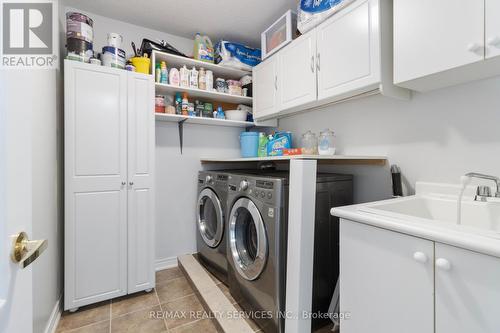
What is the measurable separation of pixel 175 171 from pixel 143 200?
63 cm

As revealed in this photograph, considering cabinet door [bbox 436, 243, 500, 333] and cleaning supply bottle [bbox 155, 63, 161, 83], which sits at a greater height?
cleaning supply bottle [bbox 155, 63, 161, 83]

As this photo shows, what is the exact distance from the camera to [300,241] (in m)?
1.21

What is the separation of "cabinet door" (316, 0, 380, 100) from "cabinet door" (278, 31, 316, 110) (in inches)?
2.8

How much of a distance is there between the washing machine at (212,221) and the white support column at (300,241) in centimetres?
82

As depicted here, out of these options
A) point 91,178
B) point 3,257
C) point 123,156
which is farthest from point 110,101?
point 3,257

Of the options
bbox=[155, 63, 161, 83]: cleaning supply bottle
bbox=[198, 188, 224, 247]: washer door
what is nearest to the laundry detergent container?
bbox=[198, 188, 224, 247]: washer door

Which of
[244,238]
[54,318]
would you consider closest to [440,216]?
[244,238]

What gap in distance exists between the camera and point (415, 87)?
1.29 meters

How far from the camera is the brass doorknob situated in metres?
0.53

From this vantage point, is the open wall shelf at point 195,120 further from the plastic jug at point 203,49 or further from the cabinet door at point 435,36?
the cabinet door at point 435,36

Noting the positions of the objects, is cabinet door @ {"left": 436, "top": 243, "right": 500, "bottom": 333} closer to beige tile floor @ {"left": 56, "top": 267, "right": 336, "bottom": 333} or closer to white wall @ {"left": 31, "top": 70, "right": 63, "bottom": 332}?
beige tile floor @ {"left": 56, "top": 267, "right": 336, "bottom": 333}

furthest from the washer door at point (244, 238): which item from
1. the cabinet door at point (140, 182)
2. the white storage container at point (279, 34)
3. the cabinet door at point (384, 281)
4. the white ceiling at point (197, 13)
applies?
the white ceiling at point (197, 13)

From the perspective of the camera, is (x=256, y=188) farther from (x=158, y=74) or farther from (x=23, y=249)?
(x=158, y=74)

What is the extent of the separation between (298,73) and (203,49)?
43.1 inches
